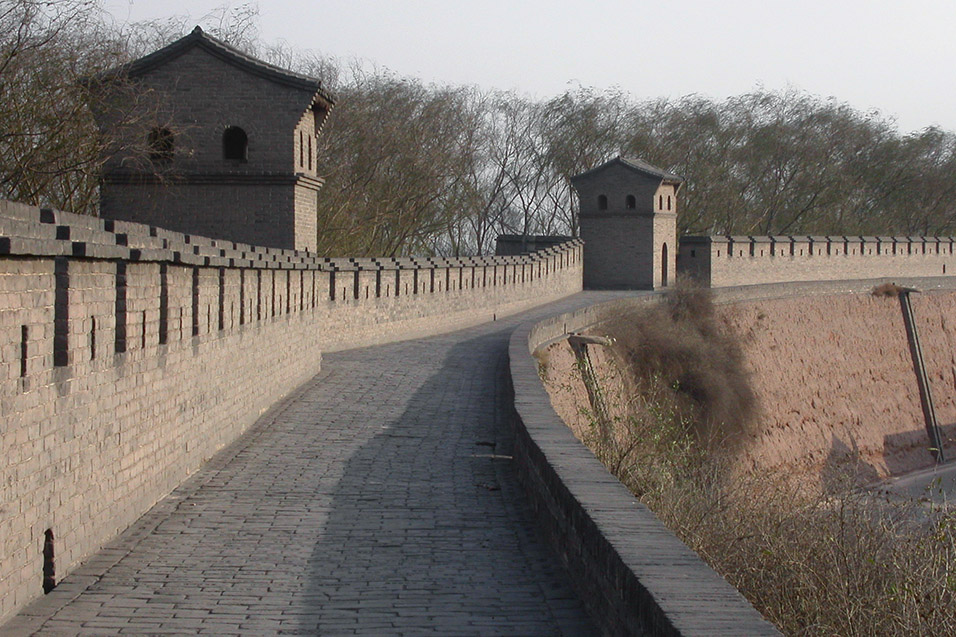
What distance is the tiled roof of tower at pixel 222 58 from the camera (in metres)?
22.1

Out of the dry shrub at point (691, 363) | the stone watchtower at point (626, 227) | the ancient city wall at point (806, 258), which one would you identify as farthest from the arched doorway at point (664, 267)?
the dry shrub at point (691, 363)

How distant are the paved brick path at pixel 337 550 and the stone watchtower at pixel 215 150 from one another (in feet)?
33.9

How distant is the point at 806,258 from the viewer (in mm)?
46500

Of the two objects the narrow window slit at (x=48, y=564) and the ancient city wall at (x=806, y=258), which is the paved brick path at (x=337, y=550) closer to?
the narrow window slit at (x=48, y=564)

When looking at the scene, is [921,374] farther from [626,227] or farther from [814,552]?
[814,552]

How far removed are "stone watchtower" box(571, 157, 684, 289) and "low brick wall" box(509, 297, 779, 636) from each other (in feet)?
111

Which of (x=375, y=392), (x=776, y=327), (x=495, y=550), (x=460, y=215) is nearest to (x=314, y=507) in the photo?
(x=495, y=550)

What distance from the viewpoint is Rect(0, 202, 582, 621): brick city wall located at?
233 inches

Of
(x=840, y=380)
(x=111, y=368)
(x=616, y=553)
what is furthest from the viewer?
(x=840, y=380)

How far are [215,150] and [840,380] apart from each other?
22.1 metres

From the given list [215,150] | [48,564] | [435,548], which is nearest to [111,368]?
[48,564]

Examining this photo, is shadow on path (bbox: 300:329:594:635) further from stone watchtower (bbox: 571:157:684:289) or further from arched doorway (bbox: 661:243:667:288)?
arched doorway (bbox: 661:243:667:288)

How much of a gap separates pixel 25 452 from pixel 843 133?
63709mm

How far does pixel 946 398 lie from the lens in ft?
133
